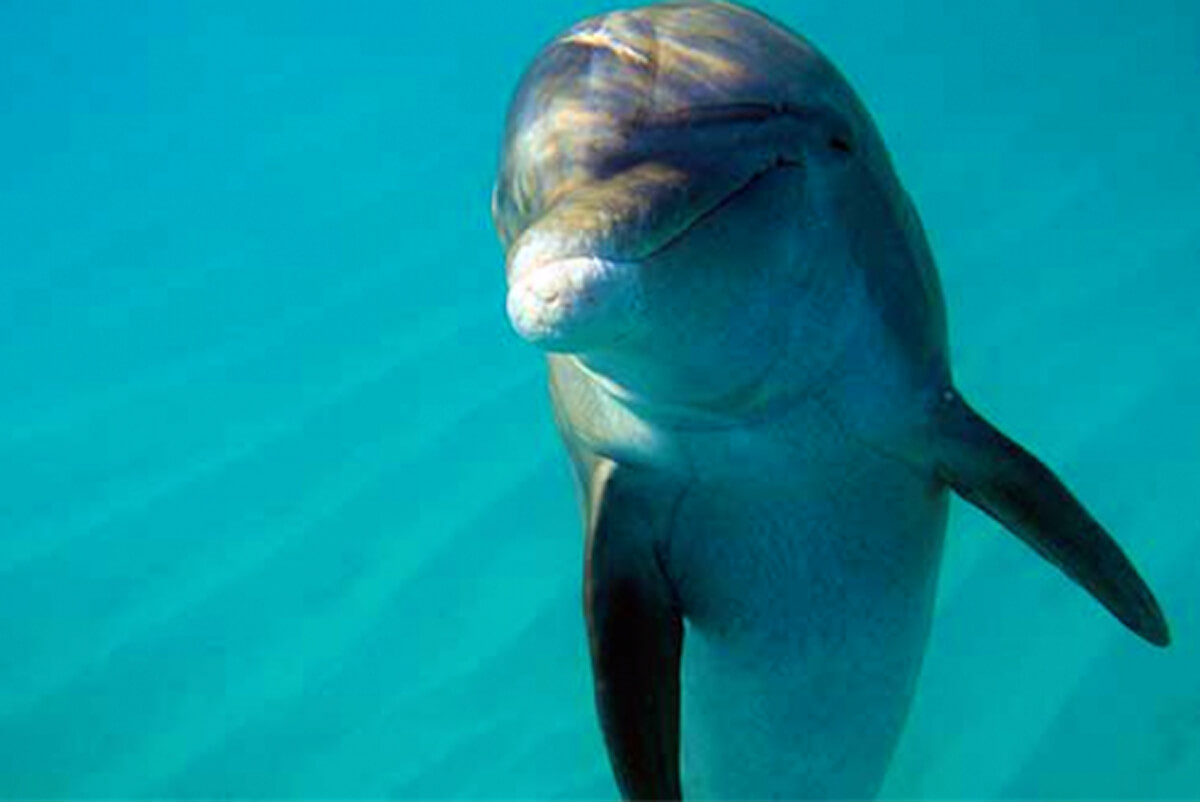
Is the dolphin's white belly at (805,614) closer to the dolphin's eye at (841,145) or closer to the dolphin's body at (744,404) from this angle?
the dolphin's body at (744,404)

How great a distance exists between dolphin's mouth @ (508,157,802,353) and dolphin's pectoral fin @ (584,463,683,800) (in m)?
1.05

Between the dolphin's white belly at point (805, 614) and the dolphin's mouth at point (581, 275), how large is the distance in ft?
3.49

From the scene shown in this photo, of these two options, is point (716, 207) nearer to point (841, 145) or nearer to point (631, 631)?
point (841, 145)

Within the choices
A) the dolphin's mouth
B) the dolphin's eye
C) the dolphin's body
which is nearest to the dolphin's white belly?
the dolphin's body

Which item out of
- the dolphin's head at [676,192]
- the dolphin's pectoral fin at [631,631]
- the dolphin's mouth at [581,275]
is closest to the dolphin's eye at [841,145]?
the dolphin's head at [676,192]

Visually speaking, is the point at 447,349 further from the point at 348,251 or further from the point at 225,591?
the point at 348,251

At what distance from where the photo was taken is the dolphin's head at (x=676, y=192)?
1.86 meters

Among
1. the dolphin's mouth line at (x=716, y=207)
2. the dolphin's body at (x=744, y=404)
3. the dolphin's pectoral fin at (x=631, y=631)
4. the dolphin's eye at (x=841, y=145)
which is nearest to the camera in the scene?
the dolphin's mouth line at (x=716, y=207)

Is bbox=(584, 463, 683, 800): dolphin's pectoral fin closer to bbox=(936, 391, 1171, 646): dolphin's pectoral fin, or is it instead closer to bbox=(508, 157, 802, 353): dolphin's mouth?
bbox=(936, 391, 1171, 646): dolphin's pectoral fin

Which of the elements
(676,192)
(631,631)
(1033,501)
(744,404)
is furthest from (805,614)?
(676,192)

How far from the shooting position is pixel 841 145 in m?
2.55

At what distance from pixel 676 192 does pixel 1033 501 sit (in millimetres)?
1457

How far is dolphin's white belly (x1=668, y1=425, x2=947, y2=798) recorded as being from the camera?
9.82 feet

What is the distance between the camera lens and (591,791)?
7.42m
